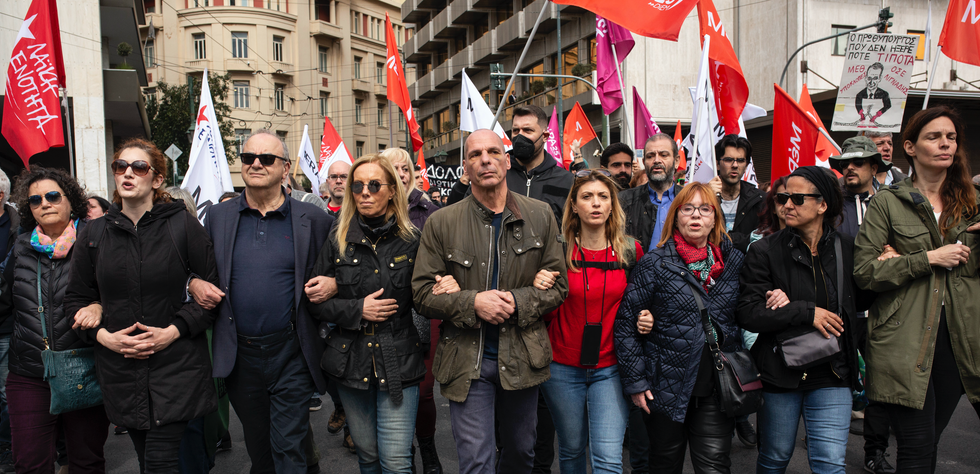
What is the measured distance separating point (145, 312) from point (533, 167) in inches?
109

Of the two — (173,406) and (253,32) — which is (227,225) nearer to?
(173,406)

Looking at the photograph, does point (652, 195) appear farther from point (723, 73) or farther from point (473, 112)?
point (473, 112)

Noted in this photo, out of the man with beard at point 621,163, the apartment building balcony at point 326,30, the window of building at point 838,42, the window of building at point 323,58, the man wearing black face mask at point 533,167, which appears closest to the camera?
the man wearing black face mask at point 533,167

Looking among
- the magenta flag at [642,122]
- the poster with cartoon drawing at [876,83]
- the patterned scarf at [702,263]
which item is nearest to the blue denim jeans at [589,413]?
the patterned scarf at [702,263]

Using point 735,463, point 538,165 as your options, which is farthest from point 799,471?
point 538,165

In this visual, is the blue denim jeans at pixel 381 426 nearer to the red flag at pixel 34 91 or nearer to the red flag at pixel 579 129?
the red flag at pixel 34 91

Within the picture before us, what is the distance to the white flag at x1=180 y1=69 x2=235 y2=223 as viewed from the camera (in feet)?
22.8

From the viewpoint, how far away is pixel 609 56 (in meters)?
9.21

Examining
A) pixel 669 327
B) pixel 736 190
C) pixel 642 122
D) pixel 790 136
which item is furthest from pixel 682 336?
pixel 642 122

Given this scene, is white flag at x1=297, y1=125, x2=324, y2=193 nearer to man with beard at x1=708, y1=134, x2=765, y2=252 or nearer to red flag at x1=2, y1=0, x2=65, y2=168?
red flag at x1=2, y1=0, x2=65, y2=168

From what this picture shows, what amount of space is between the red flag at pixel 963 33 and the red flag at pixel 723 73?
1.84m

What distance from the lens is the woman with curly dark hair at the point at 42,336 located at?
3.72 metres

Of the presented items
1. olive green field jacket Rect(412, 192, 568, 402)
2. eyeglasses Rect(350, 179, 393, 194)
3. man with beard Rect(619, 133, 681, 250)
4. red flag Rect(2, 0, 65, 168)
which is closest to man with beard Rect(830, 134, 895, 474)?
man with beard Rect(619, 133, 681, 250)

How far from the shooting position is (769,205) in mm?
4289
